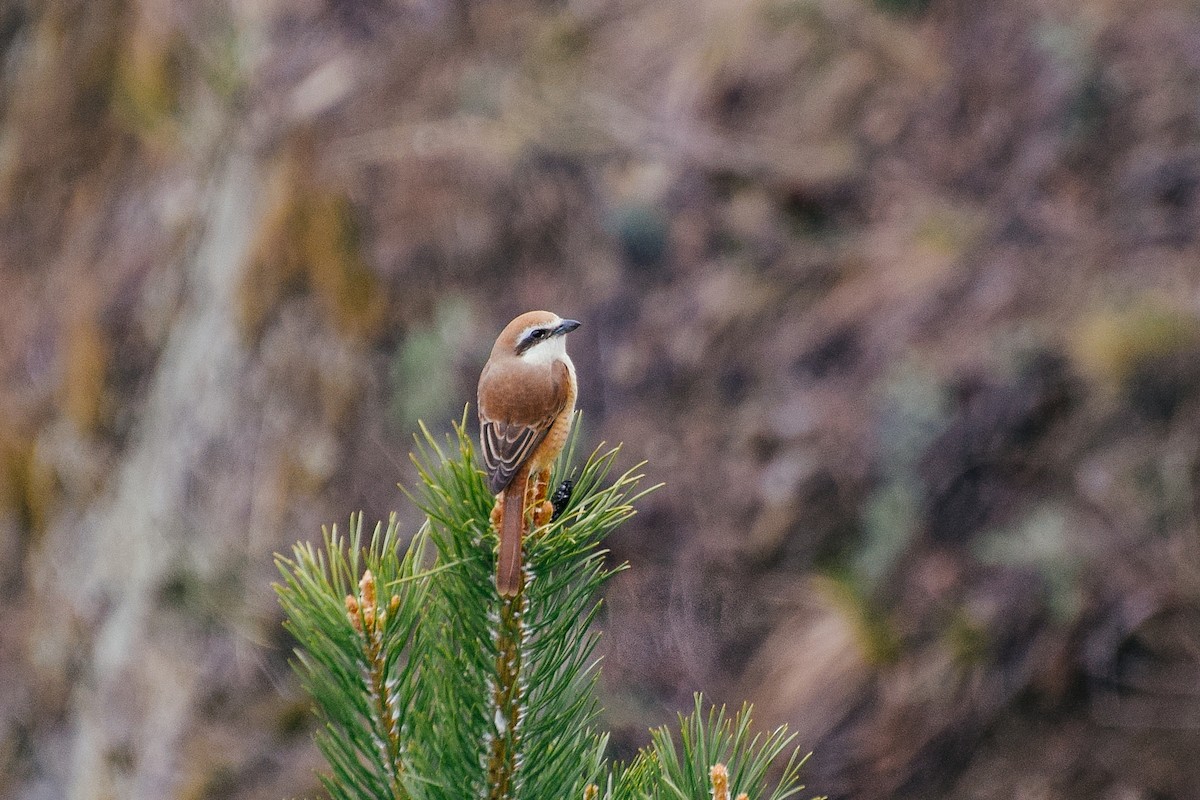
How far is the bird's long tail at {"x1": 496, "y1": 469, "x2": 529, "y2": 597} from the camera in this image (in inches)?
63.9

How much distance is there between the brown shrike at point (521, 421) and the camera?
1719 mm

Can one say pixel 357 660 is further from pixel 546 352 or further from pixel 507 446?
pixel 546 352

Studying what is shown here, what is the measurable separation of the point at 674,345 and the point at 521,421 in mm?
3487

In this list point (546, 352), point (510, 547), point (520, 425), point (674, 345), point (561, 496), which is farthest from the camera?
point (674, 345)

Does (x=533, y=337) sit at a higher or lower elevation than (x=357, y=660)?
higher

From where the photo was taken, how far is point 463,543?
1.69 meters

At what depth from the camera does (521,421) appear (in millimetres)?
2369

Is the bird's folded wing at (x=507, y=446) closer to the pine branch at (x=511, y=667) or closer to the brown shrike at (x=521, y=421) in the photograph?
the brown shrike at (x=521, y=421)

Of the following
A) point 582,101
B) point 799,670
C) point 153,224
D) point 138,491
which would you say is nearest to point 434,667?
point 799,670

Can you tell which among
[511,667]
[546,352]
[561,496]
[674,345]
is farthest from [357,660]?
[674,345]

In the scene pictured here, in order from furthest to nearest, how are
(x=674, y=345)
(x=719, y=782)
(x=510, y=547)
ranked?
(x=674, y=345), (x=510, y=547), (x=719, y=782)

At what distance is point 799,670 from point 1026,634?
947mm

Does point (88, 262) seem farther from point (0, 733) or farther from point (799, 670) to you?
point (799, 670)

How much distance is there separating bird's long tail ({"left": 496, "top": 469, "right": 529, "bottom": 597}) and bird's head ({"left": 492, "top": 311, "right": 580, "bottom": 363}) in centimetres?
100
